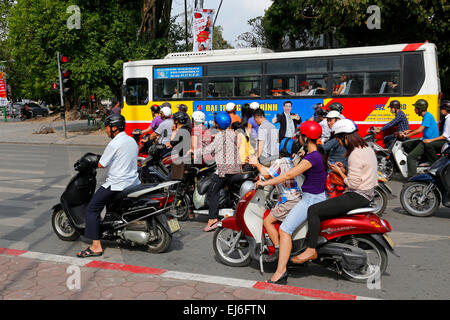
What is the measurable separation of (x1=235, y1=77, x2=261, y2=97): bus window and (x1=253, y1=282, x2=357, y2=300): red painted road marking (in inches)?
380

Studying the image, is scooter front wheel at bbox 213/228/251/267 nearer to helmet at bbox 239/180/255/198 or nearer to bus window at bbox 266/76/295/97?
helmet at bbox 239/180/255/198

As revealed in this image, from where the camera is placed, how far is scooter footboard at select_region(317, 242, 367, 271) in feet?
13.5

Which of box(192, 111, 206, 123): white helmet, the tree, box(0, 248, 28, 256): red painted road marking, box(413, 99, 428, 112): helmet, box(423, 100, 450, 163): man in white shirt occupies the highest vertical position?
the tree

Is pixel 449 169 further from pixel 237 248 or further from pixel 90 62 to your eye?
pixel 90 62

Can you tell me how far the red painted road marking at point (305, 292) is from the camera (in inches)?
155

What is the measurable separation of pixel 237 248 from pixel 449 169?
12.2 feet

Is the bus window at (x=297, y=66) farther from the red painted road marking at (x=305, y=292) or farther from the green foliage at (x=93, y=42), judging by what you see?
the green foliage at (x=93, y=42)

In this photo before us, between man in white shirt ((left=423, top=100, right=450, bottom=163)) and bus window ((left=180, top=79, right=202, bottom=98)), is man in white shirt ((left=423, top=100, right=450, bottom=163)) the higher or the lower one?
the lower one

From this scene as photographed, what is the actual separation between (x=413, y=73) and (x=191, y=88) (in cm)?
662

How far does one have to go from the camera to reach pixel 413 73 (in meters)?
11.4

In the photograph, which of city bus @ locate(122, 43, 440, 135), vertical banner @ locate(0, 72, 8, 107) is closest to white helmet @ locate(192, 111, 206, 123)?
city bus @ locate(122, 43, 440, 135)

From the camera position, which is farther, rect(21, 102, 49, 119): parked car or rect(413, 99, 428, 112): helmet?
rect(21, 102, 49, 119): parked car

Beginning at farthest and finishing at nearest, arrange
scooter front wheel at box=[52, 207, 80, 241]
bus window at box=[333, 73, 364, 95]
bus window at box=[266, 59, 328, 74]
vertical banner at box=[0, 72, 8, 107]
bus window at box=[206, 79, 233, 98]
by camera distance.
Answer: vertical banner at box=[0, 72, 8, 107] → bus window at box=[206, 79, 233, 98] → bus window at box=[266, 59, 328, 74] → bus window at box=[333, 73, 364, 95] → scooter front wheel at box=[52, 207, 80, 241]

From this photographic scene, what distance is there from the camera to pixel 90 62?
20094 mm
